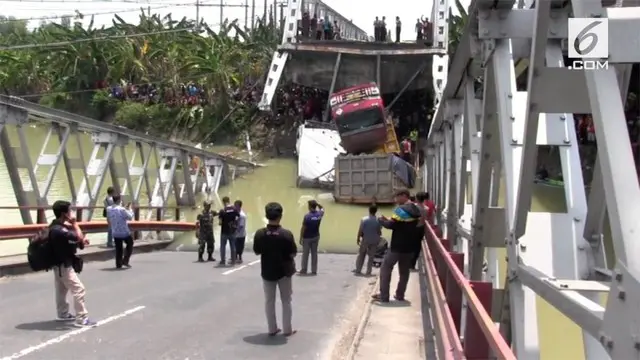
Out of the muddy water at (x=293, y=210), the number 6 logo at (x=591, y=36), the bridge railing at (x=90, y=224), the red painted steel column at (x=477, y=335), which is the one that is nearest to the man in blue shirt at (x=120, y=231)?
the bridge railing at (x=90, y=224)

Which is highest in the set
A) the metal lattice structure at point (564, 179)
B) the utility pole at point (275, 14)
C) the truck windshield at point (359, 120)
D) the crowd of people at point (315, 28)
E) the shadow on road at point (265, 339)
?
the utility pole at point (275, 14)

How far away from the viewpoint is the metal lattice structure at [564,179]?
9.87 ft

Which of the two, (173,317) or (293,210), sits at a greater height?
(293,210)

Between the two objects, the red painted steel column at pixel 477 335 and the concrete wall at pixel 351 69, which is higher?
the concrete wall at pixel 351 69

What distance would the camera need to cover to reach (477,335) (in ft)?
18.6

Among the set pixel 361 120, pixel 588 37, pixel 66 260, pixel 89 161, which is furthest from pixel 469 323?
pixel 361 120

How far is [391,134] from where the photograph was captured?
113 feet

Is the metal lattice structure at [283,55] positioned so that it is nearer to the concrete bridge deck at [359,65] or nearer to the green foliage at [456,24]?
the concrete bridge deck at [359,65]

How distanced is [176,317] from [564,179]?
19.9 ft

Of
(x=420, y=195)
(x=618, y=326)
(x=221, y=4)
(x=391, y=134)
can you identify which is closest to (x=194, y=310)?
(x=420, y=195)

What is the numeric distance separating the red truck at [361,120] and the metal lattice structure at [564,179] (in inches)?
1006

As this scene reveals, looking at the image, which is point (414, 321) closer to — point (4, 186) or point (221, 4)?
point (4, 186)

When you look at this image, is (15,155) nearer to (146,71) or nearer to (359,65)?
(359,65)

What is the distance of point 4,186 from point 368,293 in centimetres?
2593
